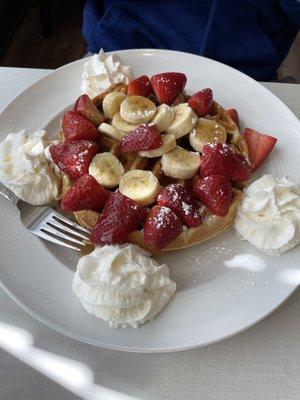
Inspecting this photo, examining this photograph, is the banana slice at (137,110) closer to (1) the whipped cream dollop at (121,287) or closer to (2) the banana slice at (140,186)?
(2) the banana slice at (140,186)

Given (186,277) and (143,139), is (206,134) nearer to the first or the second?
(143,139)

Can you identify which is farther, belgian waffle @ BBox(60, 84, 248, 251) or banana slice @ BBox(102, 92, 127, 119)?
banana slice @ BBox(102, 92, 127, 119)

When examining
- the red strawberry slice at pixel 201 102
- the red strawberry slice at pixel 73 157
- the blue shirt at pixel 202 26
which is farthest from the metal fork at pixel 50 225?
the blue shirt at pixel 202 26

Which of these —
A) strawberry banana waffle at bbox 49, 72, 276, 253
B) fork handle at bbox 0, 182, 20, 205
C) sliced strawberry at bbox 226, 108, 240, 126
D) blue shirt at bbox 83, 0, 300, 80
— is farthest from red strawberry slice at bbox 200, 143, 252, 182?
blue shirt at bbox 83, 0, 300, 80

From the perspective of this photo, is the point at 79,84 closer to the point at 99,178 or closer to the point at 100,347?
the point at 99,178

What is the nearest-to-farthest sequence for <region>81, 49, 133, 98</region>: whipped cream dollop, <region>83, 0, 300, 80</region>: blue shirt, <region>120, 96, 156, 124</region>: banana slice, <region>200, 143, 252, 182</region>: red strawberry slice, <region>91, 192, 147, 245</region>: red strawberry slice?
<region>91, 192, 147, 245</region>: red strawberry slice → <region>200, 143, 252, 182</region>: red strawberry slice → <region>120, 96, 156, 124</region>: banana slice → <region>81, 49, 133, 98</region>: whipped cream dollop → <region>83, 0, 300, 80</region>: blue shirt

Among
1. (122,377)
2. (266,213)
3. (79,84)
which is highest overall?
(79,84)

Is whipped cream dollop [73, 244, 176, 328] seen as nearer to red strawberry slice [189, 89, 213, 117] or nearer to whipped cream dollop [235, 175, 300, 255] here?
whipped cream dollop [235, 175, 300, 255]

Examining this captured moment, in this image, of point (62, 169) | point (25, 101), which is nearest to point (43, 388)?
point (62, 169)

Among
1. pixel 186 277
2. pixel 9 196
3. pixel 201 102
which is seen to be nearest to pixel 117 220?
pixel 186 277
